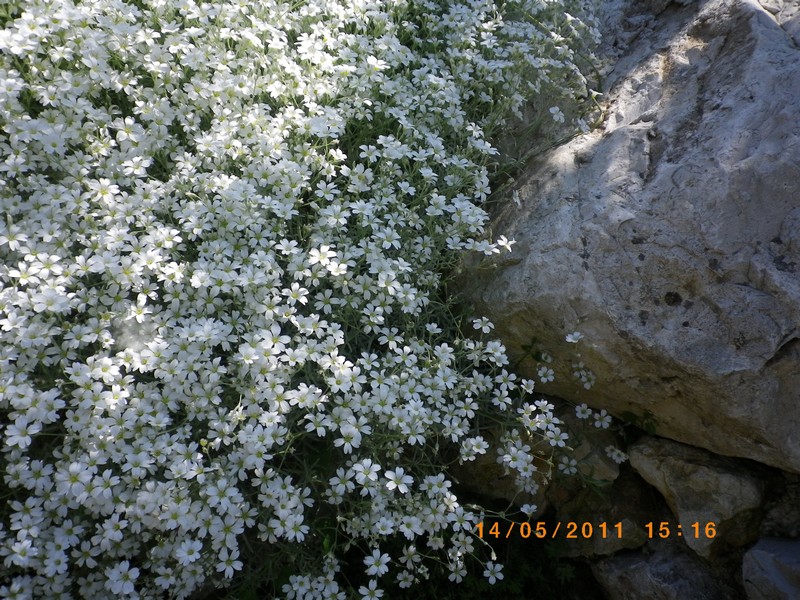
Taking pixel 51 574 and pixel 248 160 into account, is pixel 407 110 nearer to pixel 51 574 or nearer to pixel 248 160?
pixel 248 160

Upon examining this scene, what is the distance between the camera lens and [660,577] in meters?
3.04

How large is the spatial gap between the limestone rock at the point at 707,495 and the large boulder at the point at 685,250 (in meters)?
0.10

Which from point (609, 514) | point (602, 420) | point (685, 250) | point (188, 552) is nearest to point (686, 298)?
point (685, 250)

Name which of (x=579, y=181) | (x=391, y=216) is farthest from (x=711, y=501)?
(x=391, y=216)

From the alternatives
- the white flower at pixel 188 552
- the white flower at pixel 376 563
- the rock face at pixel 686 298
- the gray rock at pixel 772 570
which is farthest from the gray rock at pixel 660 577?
the white flower at pixel 188 552

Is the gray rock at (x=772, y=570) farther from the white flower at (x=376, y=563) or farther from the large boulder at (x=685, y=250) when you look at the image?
the white flower at (x=376, y=563)

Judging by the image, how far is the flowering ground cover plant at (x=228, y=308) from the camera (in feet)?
8.06

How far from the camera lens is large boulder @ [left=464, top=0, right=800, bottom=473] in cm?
271

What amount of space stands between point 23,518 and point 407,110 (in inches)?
93.2

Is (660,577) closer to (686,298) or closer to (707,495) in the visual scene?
(707,495)

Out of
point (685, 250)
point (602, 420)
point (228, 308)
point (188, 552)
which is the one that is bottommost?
point (188, 552)
